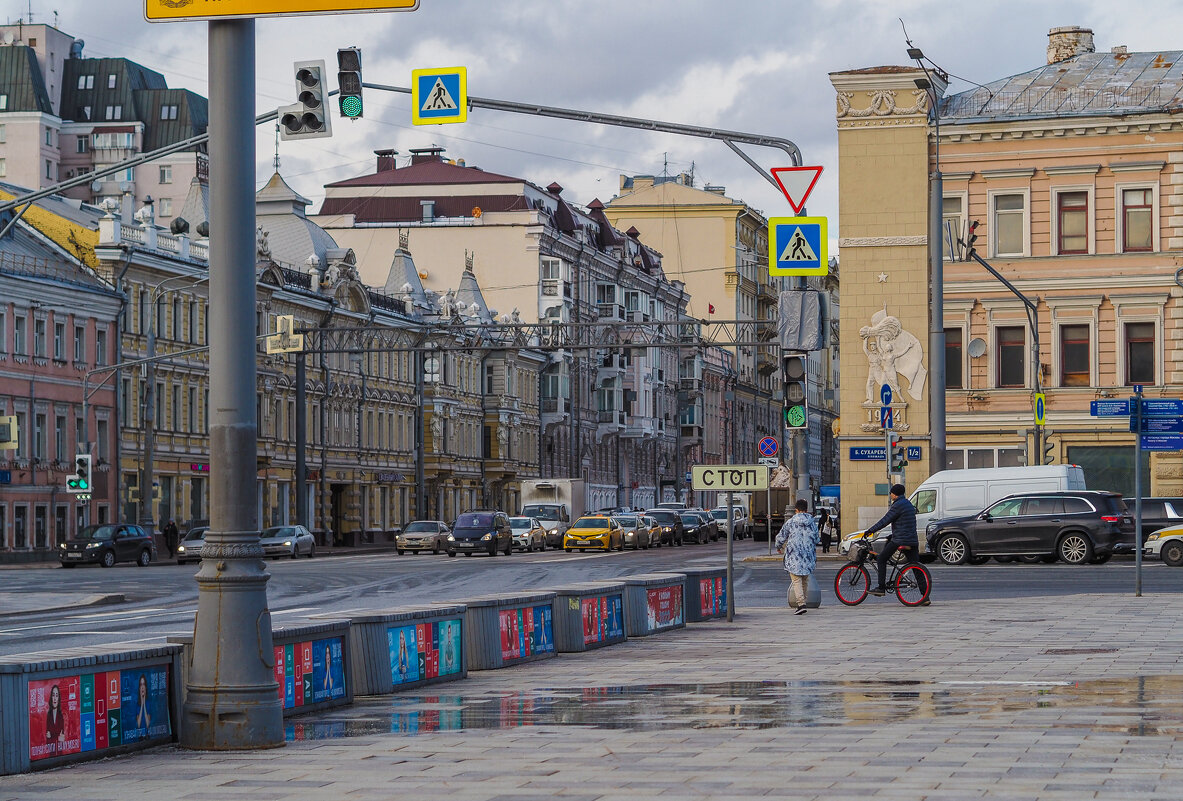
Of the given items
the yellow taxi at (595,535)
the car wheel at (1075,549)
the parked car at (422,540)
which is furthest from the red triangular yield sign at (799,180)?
the yellow taxi at (595,535)

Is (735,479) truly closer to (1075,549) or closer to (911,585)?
(911,585)

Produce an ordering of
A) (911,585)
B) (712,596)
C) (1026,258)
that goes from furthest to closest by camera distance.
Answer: (1026,258) → (911,585) → (712,596)

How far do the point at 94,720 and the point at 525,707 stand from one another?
12.4ft

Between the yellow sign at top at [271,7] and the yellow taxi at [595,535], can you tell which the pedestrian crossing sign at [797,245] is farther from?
the yellow taxi at [595,535]

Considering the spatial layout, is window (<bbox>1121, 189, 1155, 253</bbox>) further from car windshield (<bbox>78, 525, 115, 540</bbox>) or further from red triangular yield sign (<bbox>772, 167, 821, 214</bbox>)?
red triangular yield sign (<bbox>772, 167, 821, 214</bbox>)

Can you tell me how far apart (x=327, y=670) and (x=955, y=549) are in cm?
3257

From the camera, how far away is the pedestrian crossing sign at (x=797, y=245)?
25922 millimetres

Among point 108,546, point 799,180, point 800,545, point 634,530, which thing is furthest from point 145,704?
point 634,530

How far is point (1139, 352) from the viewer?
58.1 meters

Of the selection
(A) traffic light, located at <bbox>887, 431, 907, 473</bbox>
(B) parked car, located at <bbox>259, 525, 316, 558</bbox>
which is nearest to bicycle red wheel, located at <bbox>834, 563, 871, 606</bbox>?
(A) traffic light, located at <bbox>887, 431, 907, 473</bbox>

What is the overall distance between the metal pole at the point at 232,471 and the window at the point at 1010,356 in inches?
1913

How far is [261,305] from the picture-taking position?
7831 cm

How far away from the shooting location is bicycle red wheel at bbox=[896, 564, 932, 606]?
28.7 m

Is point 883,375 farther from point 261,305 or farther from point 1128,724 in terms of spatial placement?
point 1128,724
